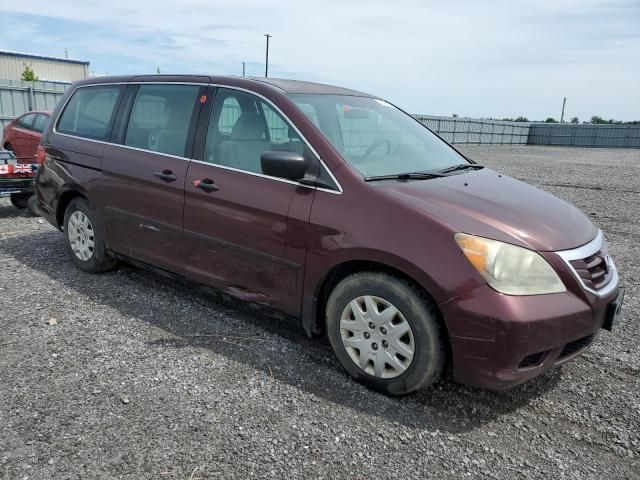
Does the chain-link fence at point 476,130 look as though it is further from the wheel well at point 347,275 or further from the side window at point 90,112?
the wheel well at point 347,275

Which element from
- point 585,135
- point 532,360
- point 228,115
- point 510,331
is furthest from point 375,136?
point 585,135

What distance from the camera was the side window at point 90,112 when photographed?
4.70m

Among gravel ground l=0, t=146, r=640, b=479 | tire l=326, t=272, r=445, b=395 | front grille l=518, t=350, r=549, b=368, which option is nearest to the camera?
gravel ground l=0, t=146, r=640, b=479

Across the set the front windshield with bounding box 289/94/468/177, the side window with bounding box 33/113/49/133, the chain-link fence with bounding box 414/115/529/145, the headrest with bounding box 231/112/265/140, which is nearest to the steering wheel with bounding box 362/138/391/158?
the front windshield with bounding box 289/94/468/177

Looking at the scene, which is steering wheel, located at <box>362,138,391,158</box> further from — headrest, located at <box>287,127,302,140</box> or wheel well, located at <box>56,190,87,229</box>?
wheel well, located at <box>56,190,87,229</box>

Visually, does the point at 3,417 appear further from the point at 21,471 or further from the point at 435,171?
the point at 435,171

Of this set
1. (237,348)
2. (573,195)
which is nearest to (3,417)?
(237,348)

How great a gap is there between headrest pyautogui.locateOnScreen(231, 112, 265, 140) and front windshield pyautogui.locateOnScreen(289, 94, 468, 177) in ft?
1.04

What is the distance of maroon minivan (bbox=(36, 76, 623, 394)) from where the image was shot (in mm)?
2729

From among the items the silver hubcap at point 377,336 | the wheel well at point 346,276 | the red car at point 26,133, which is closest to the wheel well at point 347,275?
the wheel well at point 346,276

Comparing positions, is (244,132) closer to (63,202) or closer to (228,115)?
(228,115)

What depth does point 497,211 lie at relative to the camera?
2977 millimetres

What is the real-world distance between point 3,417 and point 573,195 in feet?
39.5

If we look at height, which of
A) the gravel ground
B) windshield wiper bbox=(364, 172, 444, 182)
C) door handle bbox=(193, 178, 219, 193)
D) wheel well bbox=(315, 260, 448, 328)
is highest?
windshield wiper bbox=(364, 172, 444, 182)
